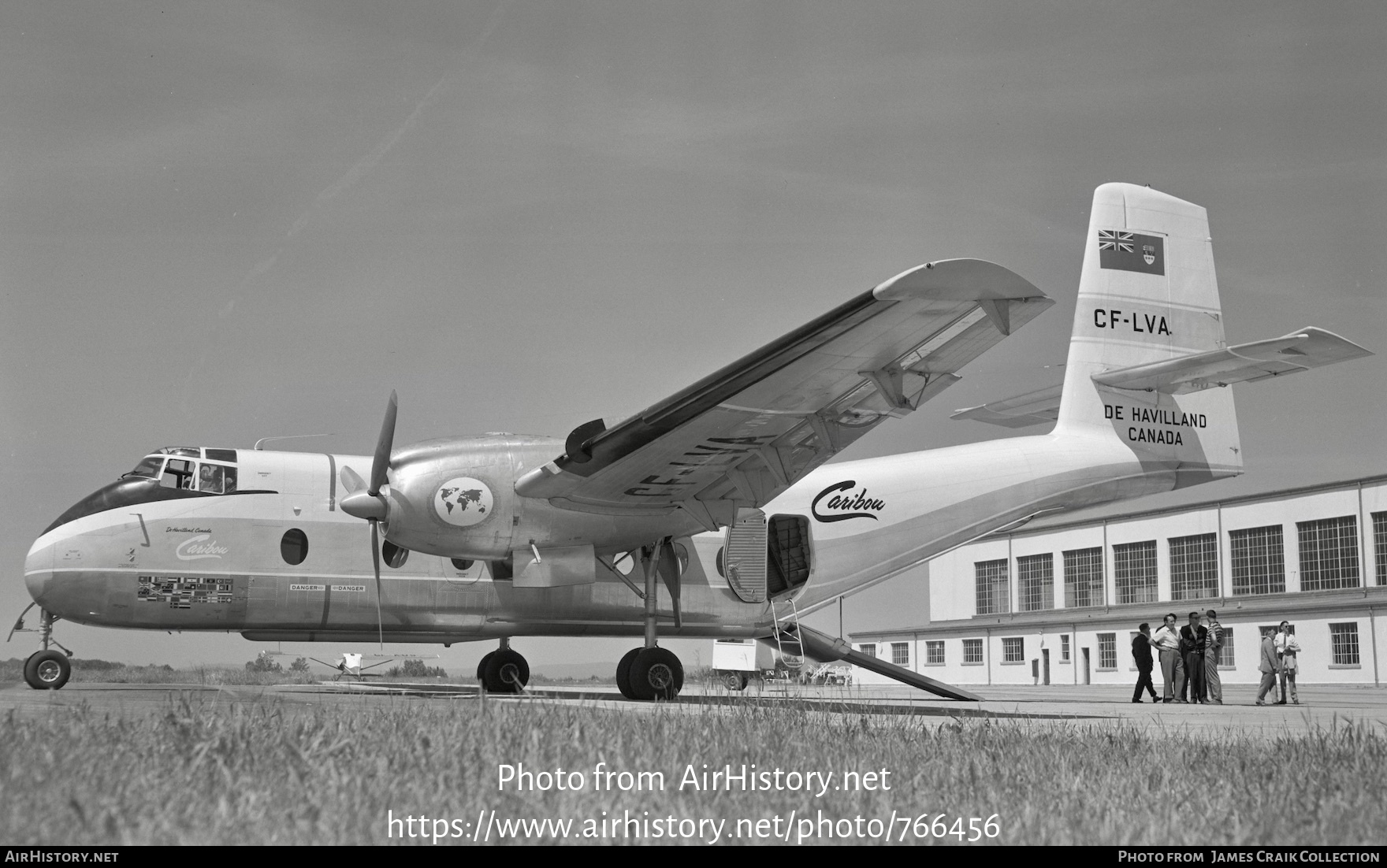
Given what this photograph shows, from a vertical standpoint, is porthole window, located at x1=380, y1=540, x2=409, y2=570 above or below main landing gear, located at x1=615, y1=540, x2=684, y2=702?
above

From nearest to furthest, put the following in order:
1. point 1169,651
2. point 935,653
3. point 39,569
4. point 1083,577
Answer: point 39,569 < point 1169,651 < point 1083,577 < point 935,653

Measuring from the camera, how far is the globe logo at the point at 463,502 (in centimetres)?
1250

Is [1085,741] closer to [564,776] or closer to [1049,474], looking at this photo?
[564,776]

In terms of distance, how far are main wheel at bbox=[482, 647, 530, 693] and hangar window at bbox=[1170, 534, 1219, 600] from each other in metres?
34.6

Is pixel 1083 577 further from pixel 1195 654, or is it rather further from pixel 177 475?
pixel 177 475

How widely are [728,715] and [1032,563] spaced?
45804 mm

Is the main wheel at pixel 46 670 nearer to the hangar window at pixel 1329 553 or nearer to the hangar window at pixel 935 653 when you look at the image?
the hangar window at pixel 1329 553

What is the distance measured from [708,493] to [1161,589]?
3661 cm

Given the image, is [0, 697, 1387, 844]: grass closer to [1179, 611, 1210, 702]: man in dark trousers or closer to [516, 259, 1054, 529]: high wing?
[516, 259, 1054, 529]: high wing

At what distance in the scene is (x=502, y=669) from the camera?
52.0 feet

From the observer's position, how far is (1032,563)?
51531 mm

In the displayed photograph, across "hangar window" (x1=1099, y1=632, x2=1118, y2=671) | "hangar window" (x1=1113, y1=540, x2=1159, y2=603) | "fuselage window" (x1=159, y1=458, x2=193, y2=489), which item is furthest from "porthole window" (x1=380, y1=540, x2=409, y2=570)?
"hangar window" (x1=1113, y1=540, x2=1159, y2=603)

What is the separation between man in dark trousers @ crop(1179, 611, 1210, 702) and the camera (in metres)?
19.5

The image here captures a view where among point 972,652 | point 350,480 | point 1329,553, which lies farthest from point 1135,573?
point 350,480
